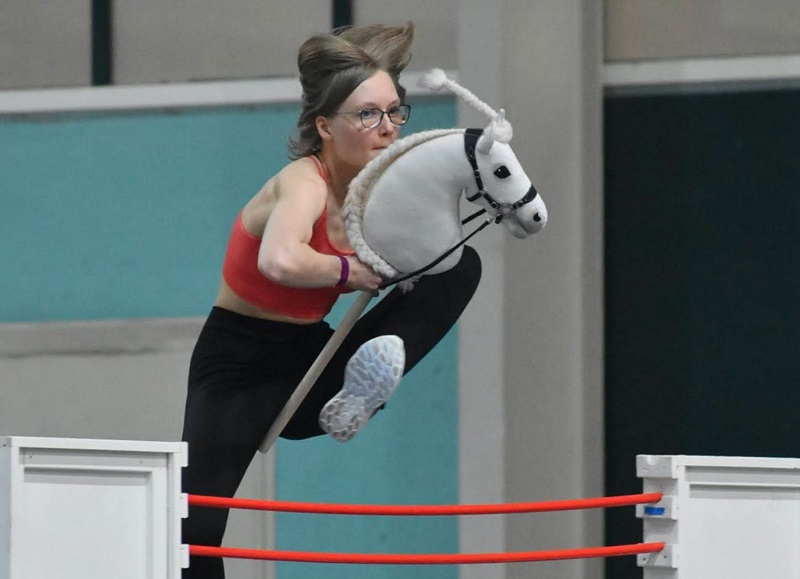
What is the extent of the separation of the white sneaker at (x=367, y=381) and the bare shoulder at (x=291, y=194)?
8.4 inches

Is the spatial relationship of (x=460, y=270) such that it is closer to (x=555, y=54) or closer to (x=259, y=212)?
(x=259, y=212)

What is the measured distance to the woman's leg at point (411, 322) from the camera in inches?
98.3

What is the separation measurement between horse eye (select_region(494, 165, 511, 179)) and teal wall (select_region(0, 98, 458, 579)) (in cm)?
144

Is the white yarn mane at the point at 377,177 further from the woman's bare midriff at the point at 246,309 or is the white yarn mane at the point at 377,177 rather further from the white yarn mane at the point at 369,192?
the woman's bare midriff at the point at 246,309

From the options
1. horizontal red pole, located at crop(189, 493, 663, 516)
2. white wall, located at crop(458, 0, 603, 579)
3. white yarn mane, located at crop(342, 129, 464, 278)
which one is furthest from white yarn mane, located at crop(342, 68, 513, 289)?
white wall, located at crop(458, 0, 603, 579)

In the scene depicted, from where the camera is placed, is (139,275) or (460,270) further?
(139,275)

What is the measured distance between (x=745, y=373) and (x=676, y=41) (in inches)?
29.0

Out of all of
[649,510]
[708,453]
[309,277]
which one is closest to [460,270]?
[309,277]

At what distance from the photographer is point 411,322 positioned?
2496 millimetres

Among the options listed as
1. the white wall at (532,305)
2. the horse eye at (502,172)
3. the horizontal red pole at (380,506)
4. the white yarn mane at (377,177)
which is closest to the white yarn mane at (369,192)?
the white yarn mane at (377,177)

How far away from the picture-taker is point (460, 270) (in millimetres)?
2523

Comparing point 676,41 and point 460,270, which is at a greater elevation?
point 676,41

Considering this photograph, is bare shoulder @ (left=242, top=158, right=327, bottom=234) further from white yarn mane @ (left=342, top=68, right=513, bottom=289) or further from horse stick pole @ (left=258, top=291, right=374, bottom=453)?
horse stick pole @ (left=258, top=291, right=374, bottom=453)

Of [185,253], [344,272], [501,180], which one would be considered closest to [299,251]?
[344,272]
